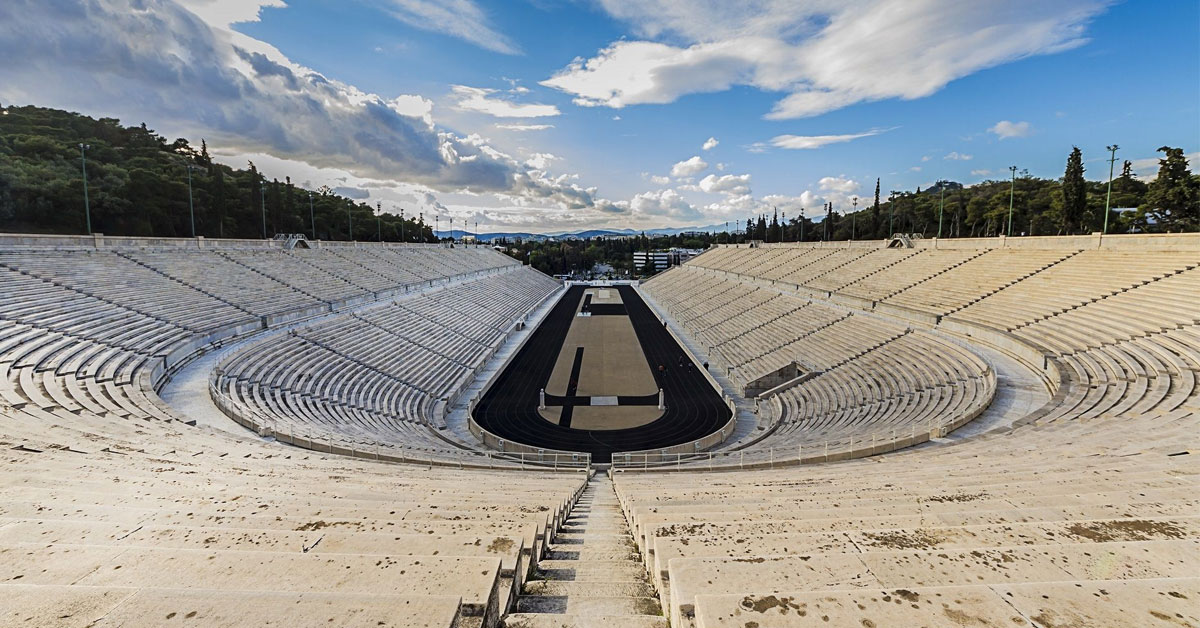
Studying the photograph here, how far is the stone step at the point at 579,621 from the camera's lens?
3105 millimetres

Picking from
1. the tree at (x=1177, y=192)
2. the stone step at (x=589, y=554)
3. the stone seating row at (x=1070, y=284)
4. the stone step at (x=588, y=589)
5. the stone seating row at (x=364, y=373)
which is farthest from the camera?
the tree at (x=1177, y=192)

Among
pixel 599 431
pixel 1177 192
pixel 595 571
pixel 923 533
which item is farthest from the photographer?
pixel 1177 192

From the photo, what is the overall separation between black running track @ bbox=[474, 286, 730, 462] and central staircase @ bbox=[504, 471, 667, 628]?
11.6 meters

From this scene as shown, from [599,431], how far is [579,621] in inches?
647

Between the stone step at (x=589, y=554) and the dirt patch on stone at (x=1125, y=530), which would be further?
the stone step at (x=589, y=554)

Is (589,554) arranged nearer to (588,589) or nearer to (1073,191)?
(588,589)

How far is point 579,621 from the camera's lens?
3.22m

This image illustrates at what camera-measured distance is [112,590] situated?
269 centimetres

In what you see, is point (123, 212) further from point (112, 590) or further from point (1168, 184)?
point (1168, 184)

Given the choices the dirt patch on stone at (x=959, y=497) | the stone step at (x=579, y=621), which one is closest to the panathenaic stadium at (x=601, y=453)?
the stone step at (x=579, y=621)

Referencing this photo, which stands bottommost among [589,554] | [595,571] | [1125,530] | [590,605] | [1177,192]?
[589,554]

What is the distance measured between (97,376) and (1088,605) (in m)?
18.3

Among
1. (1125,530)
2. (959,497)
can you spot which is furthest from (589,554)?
(1125,530)

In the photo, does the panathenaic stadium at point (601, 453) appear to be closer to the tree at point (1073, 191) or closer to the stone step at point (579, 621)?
the stone step at point (579, 621)
